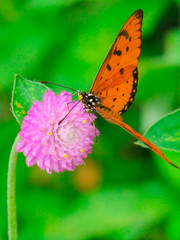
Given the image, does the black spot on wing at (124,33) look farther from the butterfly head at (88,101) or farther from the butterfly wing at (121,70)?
the butterfly head at (88,101)

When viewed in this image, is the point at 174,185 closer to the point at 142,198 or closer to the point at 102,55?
the point at 142,198

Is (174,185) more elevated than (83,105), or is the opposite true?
(83,105)

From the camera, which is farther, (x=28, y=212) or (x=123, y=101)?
(x=28, y=212)

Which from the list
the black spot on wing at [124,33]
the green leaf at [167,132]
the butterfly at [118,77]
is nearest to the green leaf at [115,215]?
the green leaf at [167,132]

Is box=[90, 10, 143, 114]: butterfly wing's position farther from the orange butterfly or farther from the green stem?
the green stem

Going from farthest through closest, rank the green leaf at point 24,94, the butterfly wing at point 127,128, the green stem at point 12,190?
the green leaf at point 24,94, the green stem at point 12,190, the butterfly wing at point 127,128

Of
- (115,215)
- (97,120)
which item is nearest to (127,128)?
(115,215)

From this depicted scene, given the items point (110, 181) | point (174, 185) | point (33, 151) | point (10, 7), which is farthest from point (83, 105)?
point (10, 7)
